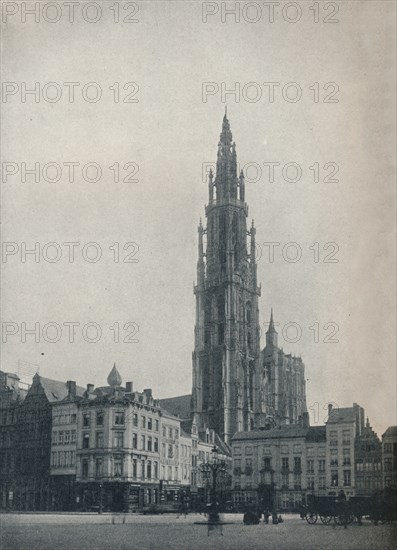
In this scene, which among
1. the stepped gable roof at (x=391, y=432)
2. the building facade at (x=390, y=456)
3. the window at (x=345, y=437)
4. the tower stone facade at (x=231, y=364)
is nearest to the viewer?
the stepped gable roof at (x=391, y=432)

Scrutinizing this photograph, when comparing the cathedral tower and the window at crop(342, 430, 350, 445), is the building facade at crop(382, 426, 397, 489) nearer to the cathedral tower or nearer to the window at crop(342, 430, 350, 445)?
the window at crop(342, 430, 350, 445)

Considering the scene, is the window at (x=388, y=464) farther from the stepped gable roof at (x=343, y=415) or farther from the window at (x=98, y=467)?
the window at (x=98, y=467)

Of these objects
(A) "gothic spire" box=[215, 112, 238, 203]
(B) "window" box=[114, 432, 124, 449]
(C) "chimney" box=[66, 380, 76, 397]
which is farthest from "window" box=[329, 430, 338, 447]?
(A) "gothic spire" box=[215, 112, 238, 203]

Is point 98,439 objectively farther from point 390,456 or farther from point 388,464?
point 390,456

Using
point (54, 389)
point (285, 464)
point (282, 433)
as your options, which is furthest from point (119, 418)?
point (282, 433)

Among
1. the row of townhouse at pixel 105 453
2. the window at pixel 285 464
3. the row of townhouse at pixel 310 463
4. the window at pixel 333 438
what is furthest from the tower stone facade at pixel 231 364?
the window at pixel 333 438

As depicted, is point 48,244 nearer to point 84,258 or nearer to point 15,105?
point 84,258
